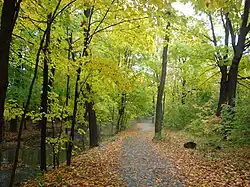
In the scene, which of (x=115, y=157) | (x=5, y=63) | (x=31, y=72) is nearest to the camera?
(x=5, y=63)

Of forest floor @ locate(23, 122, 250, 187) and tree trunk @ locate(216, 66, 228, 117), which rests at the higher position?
tree trunk @ locate(216, 66, 228, 117)

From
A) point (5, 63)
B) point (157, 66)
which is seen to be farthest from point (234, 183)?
point (157, 66)

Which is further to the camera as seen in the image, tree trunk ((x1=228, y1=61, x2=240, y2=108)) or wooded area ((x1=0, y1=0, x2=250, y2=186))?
tree trunk ((x1=228, y1=61, x2=240, y2=108))

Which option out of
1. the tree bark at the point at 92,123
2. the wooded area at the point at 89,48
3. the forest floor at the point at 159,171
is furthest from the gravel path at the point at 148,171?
the tree bark at the point at 92,123

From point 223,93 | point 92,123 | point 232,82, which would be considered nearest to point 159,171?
point 232,82

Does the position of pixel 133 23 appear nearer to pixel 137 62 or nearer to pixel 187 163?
pixel 187 163

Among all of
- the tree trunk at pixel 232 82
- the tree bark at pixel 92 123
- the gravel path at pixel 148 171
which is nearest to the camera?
the gravel path at pixel 148 171

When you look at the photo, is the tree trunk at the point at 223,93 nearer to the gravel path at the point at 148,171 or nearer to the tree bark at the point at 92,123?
the gravel path at the point at 148,171

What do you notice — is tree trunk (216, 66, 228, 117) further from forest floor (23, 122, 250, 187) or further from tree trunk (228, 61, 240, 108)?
forest floor (23, 122, 250, 187)

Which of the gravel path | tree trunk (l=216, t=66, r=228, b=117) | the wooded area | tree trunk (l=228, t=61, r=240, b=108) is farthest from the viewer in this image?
tree trunk (l=216, t=66, r=228, b=117)

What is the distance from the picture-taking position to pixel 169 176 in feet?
27.0

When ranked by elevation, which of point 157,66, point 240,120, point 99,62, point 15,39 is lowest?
point 240,120

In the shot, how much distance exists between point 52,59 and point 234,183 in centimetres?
687

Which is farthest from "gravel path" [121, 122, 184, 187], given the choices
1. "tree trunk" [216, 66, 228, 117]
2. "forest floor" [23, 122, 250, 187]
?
"tree trunk" [216, 66, 228, 117]
